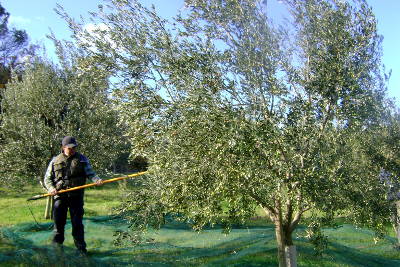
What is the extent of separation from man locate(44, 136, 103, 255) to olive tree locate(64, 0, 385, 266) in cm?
141

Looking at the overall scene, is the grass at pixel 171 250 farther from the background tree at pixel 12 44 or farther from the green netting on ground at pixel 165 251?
the background tree at pixel 12 44

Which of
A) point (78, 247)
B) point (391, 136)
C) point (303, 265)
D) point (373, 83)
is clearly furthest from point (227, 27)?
point (391, 136)

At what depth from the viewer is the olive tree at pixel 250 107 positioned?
20.1 ft

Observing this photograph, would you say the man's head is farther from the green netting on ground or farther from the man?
the green netting on ground

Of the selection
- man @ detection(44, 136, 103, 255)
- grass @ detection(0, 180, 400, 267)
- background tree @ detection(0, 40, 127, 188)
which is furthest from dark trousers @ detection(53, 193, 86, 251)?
background tree @ detection(0, 40, 127, 188)

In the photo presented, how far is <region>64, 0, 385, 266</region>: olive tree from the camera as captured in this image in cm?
613

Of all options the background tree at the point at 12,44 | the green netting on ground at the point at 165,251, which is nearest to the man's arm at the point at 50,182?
the green netting on ground at the point at 165,251

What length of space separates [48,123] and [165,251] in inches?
359

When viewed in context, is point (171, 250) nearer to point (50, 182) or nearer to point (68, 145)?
point (50, 182)

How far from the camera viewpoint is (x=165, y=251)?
9.91 meters

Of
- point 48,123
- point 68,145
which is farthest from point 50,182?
point 48,123

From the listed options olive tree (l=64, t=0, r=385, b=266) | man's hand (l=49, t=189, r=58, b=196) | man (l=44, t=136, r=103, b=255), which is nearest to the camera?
olive tree (l=64, t=0, r=385, b=266)

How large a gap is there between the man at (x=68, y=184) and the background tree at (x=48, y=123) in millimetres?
7622

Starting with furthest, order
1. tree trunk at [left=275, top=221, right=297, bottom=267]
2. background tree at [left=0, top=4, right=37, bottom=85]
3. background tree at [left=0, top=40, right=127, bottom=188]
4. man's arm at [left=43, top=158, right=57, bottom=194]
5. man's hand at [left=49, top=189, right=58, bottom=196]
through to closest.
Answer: background tree at [left=0, top=4, right=37, bottom=85] → background tree at [left=0, top=40, right=127, bottom=188] → tree trunk at [left=275, top=221, right=297, bottom=267] → man's arm at [left=43, top=158, right=57, bottom=194] → man's hand at [left=49, top=189, right=58, bottom=196]
